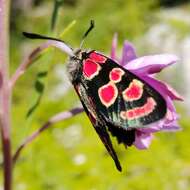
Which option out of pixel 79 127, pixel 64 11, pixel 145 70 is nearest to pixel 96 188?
pixel 79 127

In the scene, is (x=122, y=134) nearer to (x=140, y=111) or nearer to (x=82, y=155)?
(x=140, y=111)

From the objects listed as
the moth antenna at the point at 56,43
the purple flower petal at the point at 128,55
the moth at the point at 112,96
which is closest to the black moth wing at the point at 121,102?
the moth at the point at 112,96

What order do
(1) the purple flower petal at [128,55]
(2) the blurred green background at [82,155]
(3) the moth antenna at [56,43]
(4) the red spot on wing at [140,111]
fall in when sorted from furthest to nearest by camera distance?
(2) the blurred green background at [82,155], (1) the purple flower petal at [128,55], (3) the moth antenna at [56,43], (4) the red spot on wing at [140,111]

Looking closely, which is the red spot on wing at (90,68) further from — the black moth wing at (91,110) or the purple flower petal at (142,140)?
the purple flower petal at (142,140)

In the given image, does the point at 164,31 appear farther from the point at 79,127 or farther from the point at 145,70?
the point at 145,70

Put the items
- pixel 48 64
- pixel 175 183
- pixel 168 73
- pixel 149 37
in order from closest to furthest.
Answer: pixel 48 64, pixel 175 183, pixel 168 73, pixel 149 37

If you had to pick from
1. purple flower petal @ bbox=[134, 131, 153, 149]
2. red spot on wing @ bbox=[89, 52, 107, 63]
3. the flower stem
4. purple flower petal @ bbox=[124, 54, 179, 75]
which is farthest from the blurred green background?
red spot on wing @ bbox=[89, 52, 107, 63]

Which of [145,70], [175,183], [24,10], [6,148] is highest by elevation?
[145,70]
